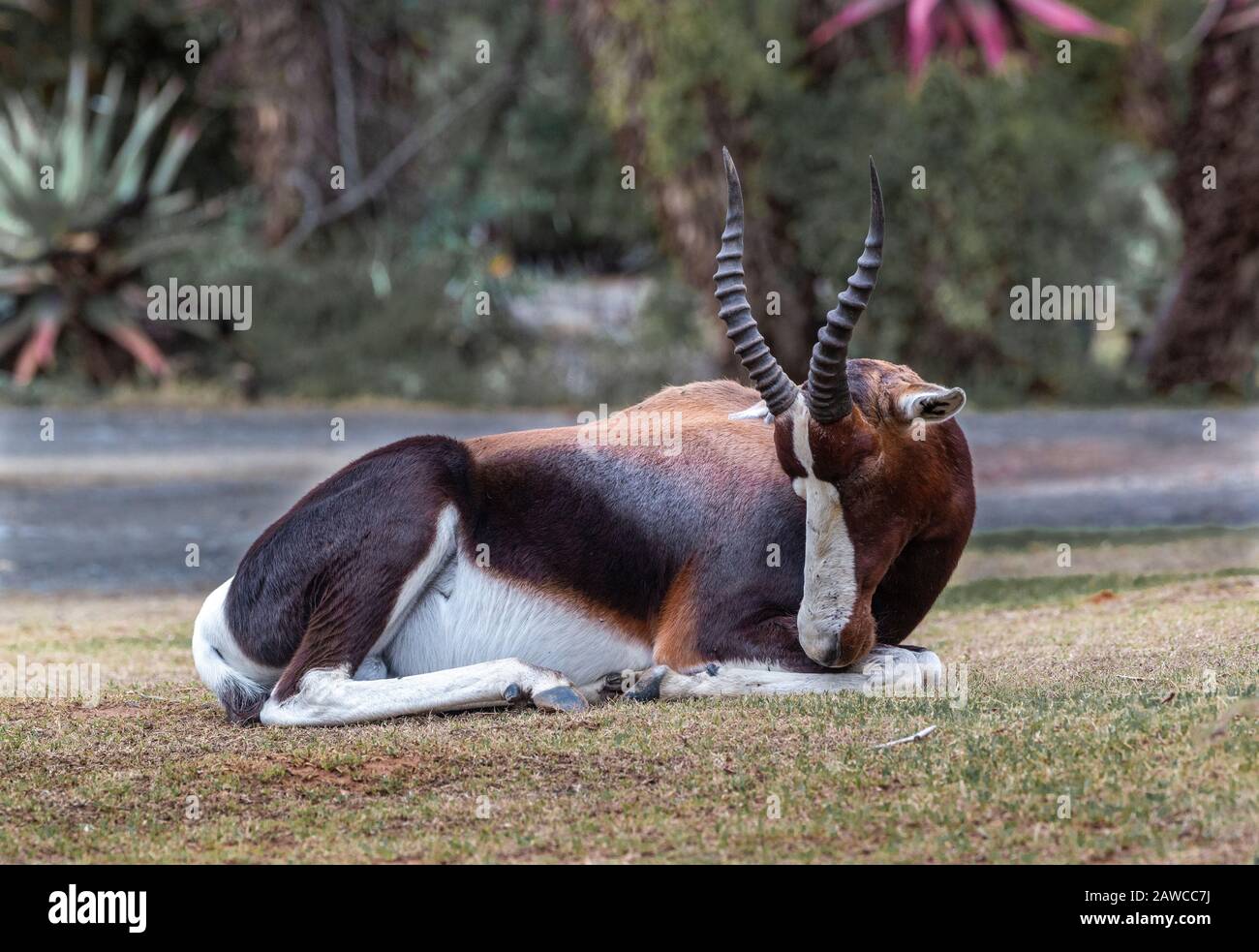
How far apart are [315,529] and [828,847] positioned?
2.74 metres

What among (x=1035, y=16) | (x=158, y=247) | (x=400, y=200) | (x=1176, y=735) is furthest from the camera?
(x=400, y=200)

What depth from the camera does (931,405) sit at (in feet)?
20.1

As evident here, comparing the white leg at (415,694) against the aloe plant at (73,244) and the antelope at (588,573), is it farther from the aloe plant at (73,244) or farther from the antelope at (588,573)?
the aloe plant at (73,244)

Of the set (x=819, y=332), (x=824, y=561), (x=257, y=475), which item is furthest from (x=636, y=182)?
(x=819, y=332)

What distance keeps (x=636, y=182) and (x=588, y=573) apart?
1366 centimetres

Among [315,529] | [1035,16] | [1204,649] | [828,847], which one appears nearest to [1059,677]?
[1204,649]

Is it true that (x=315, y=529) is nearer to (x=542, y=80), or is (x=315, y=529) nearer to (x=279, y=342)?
(x=279, y=342)

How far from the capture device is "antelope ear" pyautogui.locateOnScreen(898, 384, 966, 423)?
6082mm

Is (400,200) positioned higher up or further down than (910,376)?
higher up

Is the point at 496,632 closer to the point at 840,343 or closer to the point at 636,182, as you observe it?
the point at 840,343

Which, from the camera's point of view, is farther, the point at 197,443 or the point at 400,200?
the point at 400,200

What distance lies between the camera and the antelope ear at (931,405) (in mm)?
6082

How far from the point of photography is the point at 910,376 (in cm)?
650

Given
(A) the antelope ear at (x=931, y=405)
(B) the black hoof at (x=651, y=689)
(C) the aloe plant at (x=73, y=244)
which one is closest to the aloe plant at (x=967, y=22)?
(C) the aloe plant at (x=73, y=244)
